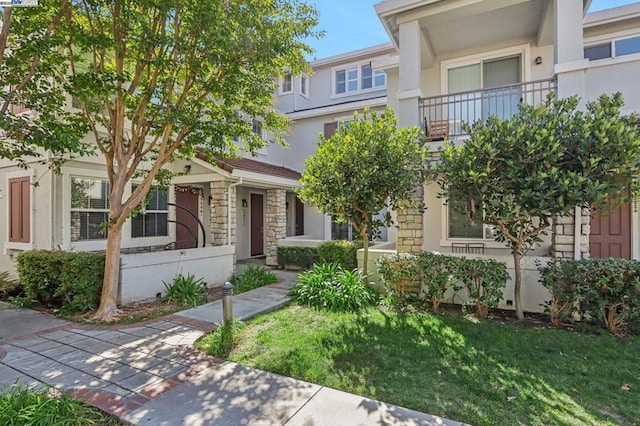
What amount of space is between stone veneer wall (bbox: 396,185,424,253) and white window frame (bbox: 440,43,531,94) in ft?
12.0

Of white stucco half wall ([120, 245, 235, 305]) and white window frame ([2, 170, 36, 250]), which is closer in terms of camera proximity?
white stucco half wall ([120, 245, 235, 305])

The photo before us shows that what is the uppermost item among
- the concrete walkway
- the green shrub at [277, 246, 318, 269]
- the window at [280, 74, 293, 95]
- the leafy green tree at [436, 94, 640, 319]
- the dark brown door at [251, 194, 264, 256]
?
the window at [280, 74, 293, 95]

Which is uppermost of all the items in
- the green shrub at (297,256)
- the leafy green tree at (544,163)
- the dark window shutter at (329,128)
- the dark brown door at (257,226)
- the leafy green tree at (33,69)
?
the dark window shutter at (329,128)

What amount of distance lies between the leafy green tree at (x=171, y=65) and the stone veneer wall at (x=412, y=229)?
153 inches

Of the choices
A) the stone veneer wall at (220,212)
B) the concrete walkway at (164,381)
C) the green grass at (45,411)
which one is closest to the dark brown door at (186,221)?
the stone veneer wall at (220,212)

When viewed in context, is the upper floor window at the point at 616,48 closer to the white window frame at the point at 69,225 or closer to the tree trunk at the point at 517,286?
the tree trunk at the point at 517,286

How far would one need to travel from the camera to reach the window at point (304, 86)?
15.7m

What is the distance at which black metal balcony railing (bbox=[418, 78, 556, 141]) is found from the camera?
25.3ft

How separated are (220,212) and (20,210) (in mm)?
4862

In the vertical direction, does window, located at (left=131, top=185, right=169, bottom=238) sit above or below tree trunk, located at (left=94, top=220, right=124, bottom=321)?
above

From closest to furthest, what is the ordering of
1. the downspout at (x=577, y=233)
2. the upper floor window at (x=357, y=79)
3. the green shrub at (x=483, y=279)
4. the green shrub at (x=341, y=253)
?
1. the green shrub at (x=483, y=279)
2. the downspout at (x=577, y=233)
3. the green shrub at (x=341, y=253)
4. the upper floor window at (x=357, y=79)

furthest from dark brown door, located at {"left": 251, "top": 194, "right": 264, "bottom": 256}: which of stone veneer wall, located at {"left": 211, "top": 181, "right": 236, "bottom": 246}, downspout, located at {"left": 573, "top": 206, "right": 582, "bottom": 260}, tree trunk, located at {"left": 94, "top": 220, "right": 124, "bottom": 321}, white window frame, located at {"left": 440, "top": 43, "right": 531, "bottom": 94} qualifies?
downspout, located at {"left": 573, "top": 206, "right": 582, "bottom": 260}

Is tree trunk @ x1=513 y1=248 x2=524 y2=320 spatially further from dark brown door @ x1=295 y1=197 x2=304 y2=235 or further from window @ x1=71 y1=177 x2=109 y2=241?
dark brown door @ x1=295 y1=197 x2=304 y2=235

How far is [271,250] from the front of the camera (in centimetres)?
1178
